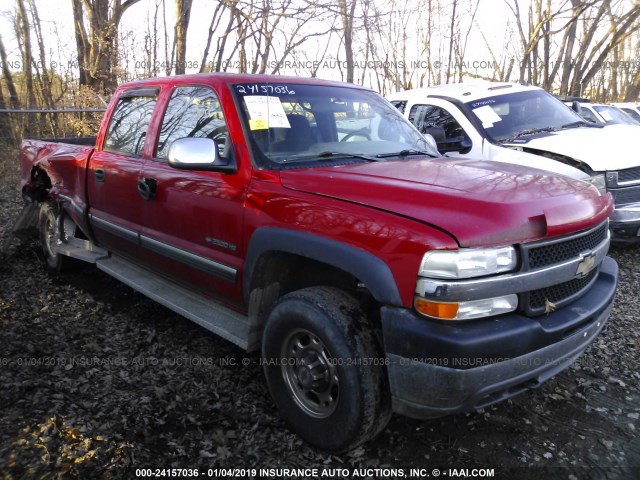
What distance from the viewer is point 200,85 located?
3.48 m

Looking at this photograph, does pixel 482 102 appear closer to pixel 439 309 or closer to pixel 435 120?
pixel 435 120

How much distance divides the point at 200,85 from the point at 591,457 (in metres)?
3.23

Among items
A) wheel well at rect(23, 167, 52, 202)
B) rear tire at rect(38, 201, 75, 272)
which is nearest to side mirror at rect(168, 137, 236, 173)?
rear tire at rect(38, 201, 75, 272)

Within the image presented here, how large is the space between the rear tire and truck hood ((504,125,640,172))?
16.4 feet

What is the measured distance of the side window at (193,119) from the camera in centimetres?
327

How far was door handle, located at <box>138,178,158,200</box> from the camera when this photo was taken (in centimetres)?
361

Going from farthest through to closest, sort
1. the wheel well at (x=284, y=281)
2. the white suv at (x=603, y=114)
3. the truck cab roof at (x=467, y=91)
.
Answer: the white suv at (x=603, y=114) → the truck cab roof at (x=467, y=91) → the wheel well at (x=284, y=281)

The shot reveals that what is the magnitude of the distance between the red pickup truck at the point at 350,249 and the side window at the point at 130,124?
31mm

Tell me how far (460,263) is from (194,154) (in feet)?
5.36

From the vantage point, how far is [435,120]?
6.61m

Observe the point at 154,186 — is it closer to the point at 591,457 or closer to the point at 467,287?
the point at 467,287

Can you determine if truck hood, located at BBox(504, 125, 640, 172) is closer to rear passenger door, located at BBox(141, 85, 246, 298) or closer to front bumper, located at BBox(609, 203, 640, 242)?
front bumper, located at BBox(609, 203, 640, 242)

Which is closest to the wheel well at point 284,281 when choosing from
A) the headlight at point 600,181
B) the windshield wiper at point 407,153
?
the windshield wiper at point 407,153

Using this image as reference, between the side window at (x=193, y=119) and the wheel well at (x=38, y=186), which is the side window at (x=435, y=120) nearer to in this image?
the side window at (x=193, y=119)
